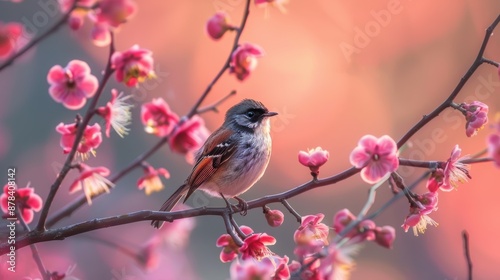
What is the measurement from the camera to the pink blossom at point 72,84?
77.9 inches

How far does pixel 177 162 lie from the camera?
717 centimetres

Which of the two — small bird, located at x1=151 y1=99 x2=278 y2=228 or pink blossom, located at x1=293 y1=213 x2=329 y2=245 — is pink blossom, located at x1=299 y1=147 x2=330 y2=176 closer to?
pink blossom, located at x1=293 y1=213 x2=329 y2=245

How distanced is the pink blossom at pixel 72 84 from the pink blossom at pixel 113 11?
0.39 metres

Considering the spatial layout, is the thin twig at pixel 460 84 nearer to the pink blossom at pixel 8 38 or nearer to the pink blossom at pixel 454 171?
the pink blossom at pixel 454 171

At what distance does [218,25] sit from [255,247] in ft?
2.26

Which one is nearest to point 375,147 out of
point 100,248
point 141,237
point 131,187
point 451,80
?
point 141,237

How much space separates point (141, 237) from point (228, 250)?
8.88ft

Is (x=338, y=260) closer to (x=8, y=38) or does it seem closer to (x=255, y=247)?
(x=255, y=247)

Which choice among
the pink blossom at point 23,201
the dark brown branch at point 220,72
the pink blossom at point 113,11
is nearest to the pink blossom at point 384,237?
the dark brown branch at point 220,72

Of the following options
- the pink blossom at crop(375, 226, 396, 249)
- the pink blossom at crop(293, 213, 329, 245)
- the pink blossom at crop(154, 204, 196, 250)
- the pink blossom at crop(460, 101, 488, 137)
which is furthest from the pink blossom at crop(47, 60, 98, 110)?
the pink blossom at crop(460, 101, 488, 137)

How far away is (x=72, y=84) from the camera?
1992mm

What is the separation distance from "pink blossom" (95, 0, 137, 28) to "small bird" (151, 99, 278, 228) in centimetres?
189

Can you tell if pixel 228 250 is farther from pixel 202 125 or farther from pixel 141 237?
pixel 141 237

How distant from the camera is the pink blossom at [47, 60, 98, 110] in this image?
1979mm
